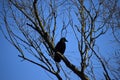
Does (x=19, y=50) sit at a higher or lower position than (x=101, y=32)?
higher

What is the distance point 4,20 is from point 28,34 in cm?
66

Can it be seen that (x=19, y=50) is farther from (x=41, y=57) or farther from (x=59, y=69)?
(x=59, y=69)

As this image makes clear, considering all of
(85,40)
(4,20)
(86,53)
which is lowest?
(86,53)

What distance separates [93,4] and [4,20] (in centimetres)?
213

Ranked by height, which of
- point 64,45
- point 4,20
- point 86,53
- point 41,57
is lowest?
point 86,53

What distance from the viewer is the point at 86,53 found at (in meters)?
3.38

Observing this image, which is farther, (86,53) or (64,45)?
(64,45)

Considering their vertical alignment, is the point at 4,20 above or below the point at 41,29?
above

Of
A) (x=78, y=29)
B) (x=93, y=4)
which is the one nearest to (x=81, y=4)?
(x=93, y=4)

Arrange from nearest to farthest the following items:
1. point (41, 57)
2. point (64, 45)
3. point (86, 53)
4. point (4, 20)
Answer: point (86, 53) < point (41, 57) < point (4, 20) < point (64, 45)

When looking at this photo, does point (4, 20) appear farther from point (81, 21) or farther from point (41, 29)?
point (81, 21)

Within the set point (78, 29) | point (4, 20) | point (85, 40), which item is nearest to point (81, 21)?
point (78, 29)

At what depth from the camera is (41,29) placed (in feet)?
11.2

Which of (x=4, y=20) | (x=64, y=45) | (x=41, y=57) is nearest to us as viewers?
(x=41, y=57)
